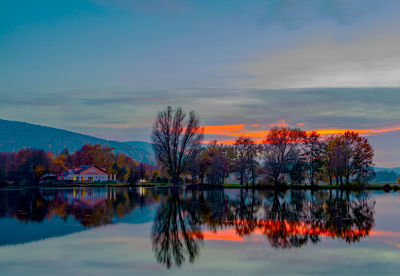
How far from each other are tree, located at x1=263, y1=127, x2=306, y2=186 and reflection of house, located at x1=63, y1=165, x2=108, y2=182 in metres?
68.1

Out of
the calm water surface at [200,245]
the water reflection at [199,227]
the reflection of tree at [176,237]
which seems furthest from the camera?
the water reflection at [199,227]

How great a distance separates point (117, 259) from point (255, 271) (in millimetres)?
4691

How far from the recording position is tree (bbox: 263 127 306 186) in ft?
227

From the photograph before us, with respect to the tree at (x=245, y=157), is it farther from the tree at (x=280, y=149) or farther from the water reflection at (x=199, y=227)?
the water reflection at (x=199, y=227)

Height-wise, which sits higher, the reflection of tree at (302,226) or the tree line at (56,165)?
the tree line at (56,165)

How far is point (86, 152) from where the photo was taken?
137125 mm

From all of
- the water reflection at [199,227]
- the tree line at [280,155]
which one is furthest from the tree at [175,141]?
the water reflection at [199,227]

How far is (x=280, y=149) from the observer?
70.6 metres

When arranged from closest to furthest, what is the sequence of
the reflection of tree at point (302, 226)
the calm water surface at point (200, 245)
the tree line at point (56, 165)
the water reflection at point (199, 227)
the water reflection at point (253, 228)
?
the calm water surface at point (200, 245), the water reflection at point (253, 228), the water reflection at point (199, 227), the reflection of tree at point (302, 226), the tree line at point (56, 165)

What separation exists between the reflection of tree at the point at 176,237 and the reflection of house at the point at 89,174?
10321cm

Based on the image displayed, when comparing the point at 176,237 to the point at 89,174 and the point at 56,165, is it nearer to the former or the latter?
the point at 89,174

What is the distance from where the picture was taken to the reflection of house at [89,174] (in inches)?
4820

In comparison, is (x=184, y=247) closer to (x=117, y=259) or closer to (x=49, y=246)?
(x=117, y=259)

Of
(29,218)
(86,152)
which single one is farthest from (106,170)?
(29,218)
